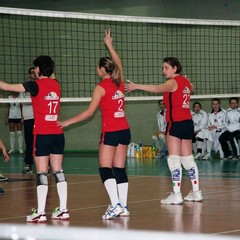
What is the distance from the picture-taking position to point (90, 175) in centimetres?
1391

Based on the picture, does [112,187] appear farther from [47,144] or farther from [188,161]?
[188,161]

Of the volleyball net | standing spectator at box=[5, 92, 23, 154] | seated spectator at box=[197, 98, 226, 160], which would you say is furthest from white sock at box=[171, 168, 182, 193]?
standing spectator at box=[5, 92, 23, 154]

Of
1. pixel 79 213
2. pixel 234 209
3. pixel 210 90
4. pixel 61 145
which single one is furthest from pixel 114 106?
pixel 210 90

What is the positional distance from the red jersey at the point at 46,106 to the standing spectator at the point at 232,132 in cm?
1176

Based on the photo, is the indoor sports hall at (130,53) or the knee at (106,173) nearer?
the knee at (106,173)

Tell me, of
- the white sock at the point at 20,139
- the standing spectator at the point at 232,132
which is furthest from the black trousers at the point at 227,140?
the white sock at the point at 20,139

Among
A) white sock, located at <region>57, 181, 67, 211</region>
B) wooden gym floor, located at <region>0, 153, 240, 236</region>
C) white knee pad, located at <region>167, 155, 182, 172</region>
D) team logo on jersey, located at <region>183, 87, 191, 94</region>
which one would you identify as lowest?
wooden gym floor, located at <region>0, 153, 240, 236</region>

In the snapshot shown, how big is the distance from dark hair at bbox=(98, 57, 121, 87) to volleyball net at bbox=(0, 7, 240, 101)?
1185cm

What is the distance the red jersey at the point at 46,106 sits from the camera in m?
7.53

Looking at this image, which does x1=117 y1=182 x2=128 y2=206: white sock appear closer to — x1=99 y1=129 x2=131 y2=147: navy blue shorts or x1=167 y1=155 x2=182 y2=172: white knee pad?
x1=99 y1=129 x2=131 y2=147: navy blue shorts

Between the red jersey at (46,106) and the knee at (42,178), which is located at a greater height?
the red jersey at (46,106)

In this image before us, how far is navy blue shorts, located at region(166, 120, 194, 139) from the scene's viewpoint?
30.1ft

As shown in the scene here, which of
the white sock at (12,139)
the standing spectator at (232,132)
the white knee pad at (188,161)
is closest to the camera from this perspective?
the white knee pad at (188,161)

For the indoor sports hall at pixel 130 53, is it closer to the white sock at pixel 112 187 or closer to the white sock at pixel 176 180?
the white sock at pixel 176 180
